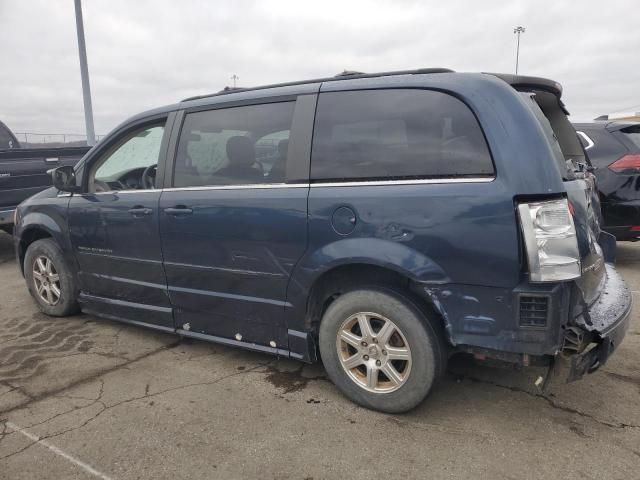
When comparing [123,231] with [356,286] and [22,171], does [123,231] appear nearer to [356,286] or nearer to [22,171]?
[356,286]

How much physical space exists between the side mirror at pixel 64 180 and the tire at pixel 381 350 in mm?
2566

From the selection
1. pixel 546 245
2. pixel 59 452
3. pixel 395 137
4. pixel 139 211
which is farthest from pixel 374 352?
pixel 139 211

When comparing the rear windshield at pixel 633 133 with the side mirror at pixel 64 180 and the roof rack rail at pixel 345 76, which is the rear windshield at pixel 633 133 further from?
the side mirror at pixel 64 180

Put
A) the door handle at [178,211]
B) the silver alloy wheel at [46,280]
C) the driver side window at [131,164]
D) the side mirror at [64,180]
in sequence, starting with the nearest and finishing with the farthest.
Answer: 1. the door handle at [178,211]
2. the driver side window at [131,164]
3. the side mirror at [64,180]
4. the silver alloy wheel at [46,280]

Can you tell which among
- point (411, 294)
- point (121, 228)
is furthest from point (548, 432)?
point (121, 228)

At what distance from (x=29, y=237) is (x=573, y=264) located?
4.60 metres

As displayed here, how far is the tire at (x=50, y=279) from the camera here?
4.34 meters

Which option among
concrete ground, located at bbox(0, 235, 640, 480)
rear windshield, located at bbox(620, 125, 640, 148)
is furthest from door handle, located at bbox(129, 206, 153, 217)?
rear windshield, located at bbox(620, 125, 640, 148)

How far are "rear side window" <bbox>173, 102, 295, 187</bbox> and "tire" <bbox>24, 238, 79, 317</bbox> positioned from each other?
163 centimetres

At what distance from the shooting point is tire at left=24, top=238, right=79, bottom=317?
14.3 feet

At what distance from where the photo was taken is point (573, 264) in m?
2.30

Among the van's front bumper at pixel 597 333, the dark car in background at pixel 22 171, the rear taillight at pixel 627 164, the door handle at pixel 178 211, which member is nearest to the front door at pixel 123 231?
the door handle at pixel 178 211

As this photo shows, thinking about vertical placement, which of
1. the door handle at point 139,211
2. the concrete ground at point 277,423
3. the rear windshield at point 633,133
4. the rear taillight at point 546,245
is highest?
the rear windshield at point 633,133

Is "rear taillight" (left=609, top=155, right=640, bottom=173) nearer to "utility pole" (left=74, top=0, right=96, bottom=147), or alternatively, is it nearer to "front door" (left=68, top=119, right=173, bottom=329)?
"front door" (left=68, top=119, right=173, bottom=329)
